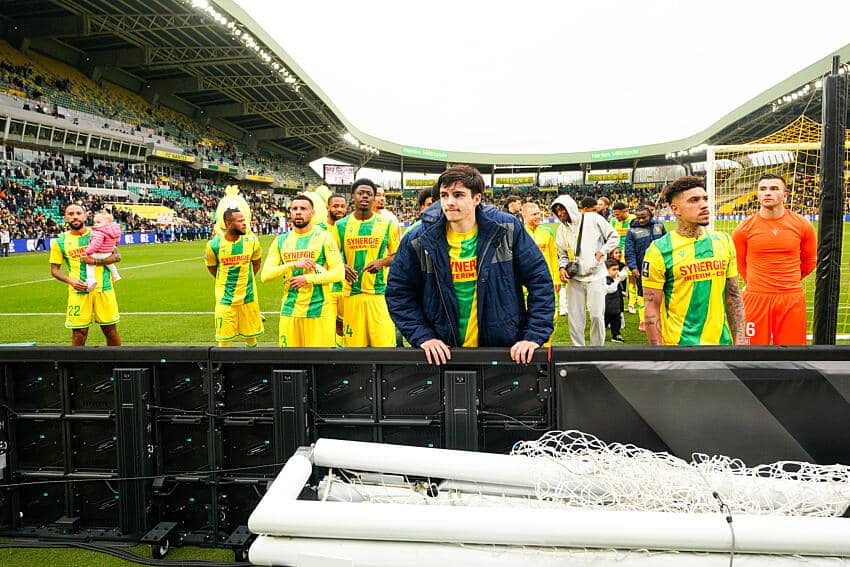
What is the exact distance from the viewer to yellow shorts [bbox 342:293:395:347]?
5.40 metres

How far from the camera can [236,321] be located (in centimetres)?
602

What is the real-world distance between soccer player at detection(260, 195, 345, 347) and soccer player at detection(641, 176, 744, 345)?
2552 mm

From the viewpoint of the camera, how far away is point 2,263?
61.1ft

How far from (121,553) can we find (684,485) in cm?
239

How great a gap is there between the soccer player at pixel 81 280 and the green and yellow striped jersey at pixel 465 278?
17.6 ft

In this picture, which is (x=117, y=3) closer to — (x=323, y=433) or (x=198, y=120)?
(x=198, y=120)

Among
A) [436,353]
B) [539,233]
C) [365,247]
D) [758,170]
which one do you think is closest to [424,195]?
[365,247]

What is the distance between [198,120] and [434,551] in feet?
167

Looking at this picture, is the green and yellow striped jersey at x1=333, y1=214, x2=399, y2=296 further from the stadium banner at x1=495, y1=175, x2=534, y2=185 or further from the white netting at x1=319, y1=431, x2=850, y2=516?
the stadium banner at x1=495, y1=175, x2=534, y2=185

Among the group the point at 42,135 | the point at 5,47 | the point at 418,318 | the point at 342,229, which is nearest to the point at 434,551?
the point at 418,318

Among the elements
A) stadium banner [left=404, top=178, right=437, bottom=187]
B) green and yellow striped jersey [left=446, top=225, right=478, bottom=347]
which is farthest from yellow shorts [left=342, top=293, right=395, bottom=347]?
stadium banner [left=404, top=178, right=437, bottom=187]

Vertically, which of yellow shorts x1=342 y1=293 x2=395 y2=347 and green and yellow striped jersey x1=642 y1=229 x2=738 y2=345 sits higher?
green and yellow striped jersey x1=642 y1=229 x2=738 y2=345

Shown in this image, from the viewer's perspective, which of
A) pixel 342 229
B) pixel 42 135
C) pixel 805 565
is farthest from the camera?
pixel 42 135

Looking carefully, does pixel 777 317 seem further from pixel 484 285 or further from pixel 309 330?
pixel 309 330
